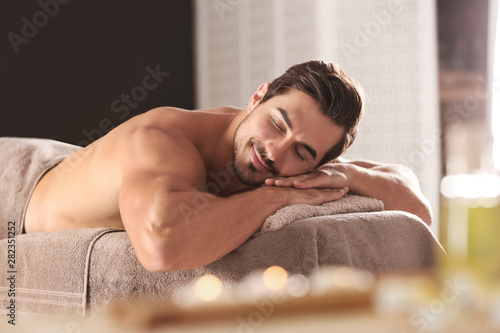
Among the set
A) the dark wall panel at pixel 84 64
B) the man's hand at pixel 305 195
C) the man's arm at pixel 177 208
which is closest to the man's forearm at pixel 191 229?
the man's arm at pixel 177 208

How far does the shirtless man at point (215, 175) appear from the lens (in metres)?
1.17

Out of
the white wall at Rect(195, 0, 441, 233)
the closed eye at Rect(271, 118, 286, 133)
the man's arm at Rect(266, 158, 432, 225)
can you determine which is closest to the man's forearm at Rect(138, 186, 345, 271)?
the man's arm at Rect(266, 158, 432, 225)

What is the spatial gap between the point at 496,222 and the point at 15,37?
2.79 meters

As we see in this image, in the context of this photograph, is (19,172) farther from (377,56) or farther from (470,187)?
→ (377,56)

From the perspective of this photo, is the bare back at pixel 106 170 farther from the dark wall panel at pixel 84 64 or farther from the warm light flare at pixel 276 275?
Result: the dark wall panel at pixel 84 64

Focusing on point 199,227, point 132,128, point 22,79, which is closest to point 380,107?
point 22,79

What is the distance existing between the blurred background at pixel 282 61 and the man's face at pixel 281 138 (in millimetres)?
1737

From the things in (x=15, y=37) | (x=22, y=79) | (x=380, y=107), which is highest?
(x=15, y=37)

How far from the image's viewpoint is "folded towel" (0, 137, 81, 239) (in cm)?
183

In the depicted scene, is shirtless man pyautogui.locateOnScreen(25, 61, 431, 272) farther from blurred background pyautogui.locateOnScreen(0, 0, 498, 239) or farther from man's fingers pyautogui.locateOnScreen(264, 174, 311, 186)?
blurred background pyautogui.locateOnScreen(0, 0, 498, 239)

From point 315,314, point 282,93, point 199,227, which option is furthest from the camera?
point 282,93

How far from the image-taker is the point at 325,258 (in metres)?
1.22

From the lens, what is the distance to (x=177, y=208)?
3.81 feet

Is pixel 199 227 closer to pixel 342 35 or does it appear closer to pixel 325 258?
pixel 325 258
